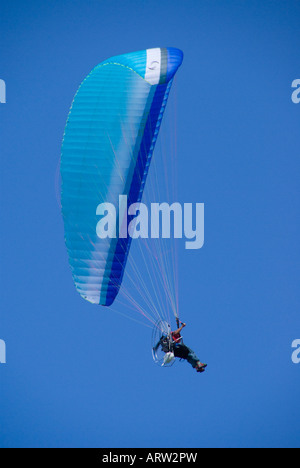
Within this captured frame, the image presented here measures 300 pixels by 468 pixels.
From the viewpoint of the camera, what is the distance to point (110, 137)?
16406 millimetres

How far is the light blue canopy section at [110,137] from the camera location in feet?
53.1

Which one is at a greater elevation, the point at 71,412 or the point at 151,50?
the point at 71,412

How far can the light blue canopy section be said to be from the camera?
16.2m

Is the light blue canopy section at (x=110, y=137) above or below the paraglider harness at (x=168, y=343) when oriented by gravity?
above

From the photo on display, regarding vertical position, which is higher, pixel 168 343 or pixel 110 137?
pixel 110 137

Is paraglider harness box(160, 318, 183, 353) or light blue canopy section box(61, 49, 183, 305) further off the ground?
light blue canopy section box(61, 49, 183, 305)

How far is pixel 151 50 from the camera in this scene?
53.5 ft

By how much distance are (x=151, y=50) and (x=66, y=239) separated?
10.0ft

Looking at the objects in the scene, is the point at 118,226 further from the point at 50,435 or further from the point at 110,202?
the point at 50,435
